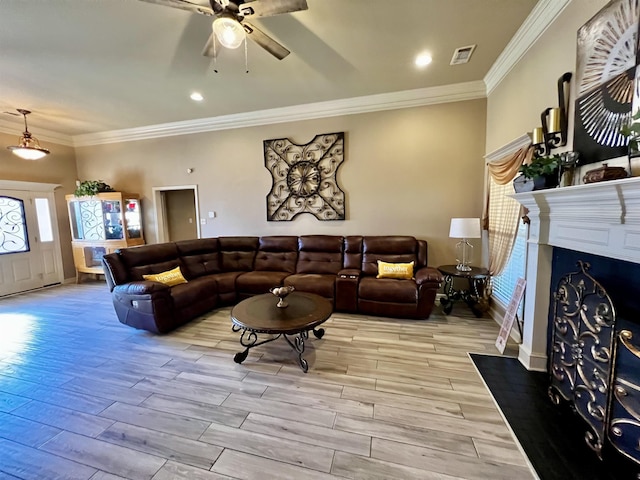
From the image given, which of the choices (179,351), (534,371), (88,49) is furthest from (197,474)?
(88,49)

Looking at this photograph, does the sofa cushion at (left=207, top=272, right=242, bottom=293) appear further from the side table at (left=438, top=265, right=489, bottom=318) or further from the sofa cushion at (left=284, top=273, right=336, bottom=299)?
the side table at (left=438, top=265, right=489, bottom=318)

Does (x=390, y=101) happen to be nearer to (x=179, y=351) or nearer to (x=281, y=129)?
(x=281, y=129)

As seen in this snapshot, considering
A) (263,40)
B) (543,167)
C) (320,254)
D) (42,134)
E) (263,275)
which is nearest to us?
(543,167)

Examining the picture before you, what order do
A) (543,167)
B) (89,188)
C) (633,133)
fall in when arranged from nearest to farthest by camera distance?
(633,133), (543,167), (89,188)

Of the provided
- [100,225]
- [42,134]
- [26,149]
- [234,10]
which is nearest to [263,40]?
[234,10]

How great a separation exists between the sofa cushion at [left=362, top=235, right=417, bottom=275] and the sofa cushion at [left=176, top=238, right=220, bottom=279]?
8.48 ft

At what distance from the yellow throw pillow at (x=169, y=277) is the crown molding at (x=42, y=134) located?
4405 mm

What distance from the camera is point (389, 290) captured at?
3.37 m

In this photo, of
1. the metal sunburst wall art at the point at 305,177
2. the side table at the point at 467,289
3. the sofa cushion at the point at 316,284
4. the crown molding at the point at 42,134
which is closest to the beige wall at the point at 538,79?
the side table at the point at 467,289

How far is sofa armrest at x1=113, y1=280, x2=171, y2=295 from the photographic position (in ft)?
9.75

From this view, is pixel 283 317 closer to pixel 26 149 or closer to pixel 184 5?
pixel 184 5

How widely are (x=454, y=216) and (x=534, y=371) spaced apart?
230cm

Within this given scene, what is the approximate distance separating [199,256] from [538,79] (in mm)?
4901

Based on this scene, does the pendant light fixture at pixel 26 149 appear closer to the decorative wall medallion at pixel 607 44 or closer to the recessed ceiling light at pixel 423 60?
the recessed ceiling light at pixel 423 60
